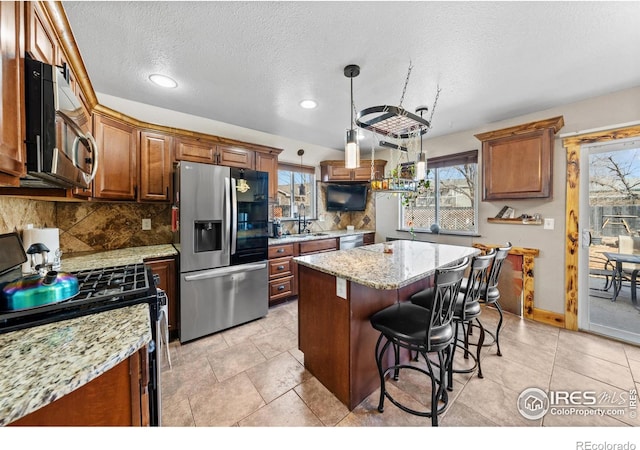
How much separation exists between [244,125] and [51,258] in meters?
2.40

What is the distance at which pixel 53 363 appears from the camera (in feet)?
2.40

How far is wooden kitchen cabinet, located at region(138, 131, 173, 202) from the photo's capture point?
2543mm

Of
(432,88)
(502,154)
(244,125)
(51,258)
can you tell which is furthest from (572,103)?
(51,258)

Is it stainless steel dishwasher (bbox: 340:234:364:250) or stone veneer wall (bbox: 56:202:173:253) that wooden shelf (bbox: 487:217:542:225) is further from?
stone veneer wall (bbox: 56:202:173:253)

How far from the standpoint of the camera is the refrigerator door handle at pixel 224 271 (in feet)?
8.01

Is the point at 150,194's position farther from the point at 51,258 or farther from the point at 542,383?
the point at 542,383

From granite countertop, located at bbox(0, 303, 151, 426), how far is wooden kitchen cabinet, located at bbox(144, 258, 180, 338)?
1.35 m

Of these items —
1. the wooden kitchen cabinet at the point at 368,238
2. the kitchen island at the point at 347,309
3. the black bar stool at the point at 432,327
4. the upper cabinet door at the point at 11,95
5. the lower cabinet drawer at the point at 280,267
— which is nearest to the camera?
the upper cabinet door at the point at 11,95

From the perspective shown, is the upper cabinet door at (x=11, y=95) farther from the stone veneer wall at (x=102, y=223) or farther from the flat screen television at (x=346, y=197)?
the flat screen television at (x=346, y=197)

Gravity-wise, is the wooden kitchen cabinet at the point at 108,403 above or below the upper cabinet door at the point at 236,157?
below

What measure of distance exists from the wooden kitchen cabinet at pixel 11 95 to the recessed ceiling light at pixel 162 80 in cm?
134

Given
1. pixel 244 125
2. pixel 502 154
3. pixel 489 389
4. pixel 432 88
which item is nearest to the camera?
pixel 489 389

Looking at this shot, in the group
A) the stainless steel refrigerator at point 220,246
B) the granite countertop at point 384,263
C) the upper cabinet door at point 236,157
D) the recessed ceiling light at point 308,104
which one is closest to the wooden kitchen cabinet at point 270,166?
the upper cabinet door at point 236,157

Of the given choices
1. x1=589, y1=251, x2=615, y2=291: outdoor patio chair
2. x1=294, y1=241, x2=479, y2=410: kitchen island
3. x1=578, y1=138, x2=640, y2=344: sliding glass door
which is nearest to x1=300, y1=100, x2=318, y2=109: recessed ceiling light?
x1=294, y1=241, x2=479, y2=410: kitchen island
